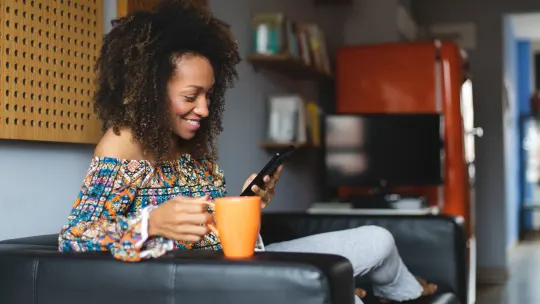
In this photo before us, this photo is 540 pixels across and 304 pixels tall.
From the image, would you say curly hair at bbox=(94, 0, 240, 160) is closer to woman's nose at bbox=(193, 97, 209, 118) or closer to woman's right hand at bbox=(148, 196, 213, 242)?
woman's nose at bbox=(193, 97, 209, 118)

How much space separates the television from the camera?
12.9 ft

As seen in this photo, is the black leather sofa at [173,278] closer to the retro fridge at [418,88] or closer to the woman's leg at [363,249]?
the woman's leg at [363,249]

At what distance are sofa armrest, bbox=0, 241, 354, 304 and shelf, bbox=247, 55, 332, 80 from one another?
6.82 feet

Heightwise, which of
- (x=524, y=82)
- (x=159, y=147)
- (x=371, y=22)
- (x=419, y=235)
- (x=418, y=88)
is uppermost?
(x=524, y=82)

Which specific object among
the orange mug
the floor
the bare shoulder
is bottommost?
the floor

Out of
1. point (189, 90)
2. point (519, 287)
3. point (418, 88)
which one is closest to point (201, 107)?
point (189, 90)

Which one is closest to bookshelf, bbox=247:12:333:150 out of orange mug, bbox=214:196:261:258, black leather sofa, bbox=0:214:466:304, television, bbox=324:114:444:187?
television, bbox=324:114:444:187

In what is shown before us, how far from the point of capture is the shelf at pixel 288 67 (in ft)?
11.3

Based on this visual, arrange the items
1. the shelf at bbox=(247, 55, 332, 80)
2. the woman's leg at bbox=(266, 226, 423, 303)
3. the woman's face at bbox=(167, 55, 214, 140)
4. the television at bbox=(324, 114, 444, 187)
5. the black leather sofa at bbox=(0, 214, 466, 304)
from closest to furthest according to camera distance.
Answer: the black leather sofa at bbox=(0, 214, 466, 304), the woman's face at bbox=(167, 55, 214, 140), the woman's leg at bbox=(266, 226, 423, 303), the shelf at bbox=(247, 55, 332, 80), the television at bbox=(324, 114, 444, 187)

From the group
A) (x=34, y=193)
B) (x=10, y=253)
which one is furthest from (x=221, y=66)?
(x=10, y=253)

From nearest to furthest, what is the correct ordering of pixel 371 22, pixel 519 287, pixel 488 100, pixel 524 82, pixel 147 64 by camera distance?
pixel 147 64, pixel 371 22, pixel 519 287, pixel 488 100, pixel 524 82

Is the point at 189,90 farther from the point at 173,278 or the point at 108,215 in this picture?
the point at 173,278

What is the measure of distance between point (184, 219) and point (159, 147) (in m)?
0.43

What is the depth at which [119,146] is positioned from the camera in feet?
5.45
